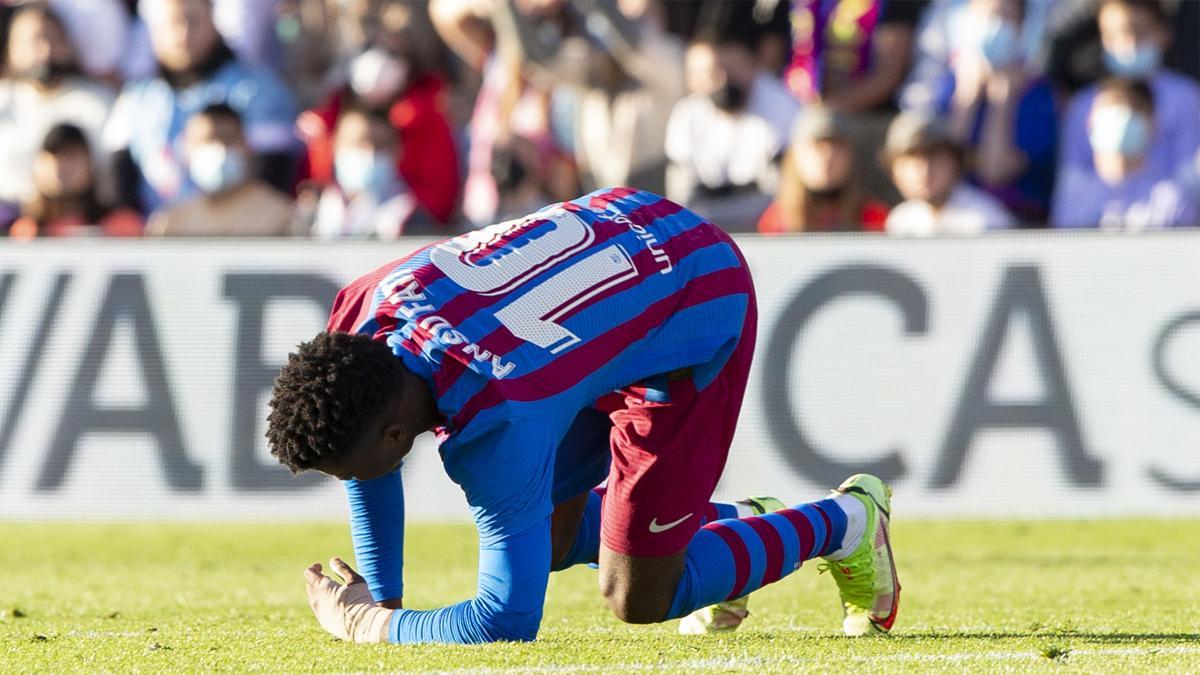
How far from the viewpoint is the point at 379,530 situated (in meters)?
4.95

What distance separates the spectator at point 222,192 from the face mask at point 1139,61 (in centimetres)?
533

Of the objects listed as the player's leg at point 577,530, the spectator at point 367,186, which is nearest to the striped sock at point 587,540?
the player's leg at point 577,530

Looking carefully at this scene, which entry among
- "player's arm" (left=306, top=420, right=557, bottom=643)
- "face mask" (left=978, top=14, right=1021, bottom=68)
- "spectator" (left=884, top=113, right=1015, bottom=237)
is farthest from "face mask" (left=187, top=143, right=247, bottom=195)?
"player's arm" (left=306, top=420, right=557, bottom=643)

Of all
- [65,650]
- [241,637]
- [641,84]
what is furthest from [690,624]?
[641,84]

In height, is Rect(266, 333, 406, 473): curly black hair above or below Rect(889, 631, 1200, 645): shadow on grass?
above

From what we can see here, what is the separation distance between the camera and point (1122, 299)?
351 inches

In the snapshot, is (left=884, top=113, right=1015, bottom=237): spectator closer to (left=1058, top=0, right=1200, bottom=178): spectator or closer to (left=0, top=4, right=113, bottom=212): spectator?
(left=1058, top=0, right=1200, bottom=178): spectator

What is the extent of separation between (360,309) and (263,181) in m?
7.17

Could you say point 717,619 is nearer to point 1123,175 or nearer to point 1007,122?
point 1123,175

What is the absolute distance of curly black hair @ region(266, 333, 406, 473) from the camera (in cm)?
412

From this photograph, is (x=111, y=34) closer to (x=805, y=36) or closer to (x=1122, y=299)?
(x=805, y=36)

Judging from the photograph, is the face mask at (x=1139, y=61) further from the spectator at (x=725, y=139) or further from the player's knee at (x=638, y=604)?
the player's knee at (x=638, y=604)

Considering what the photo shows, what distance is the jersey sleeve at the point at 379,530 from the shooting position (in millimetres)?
4910

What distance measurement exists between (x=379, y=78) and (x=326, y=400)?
7.56 m
